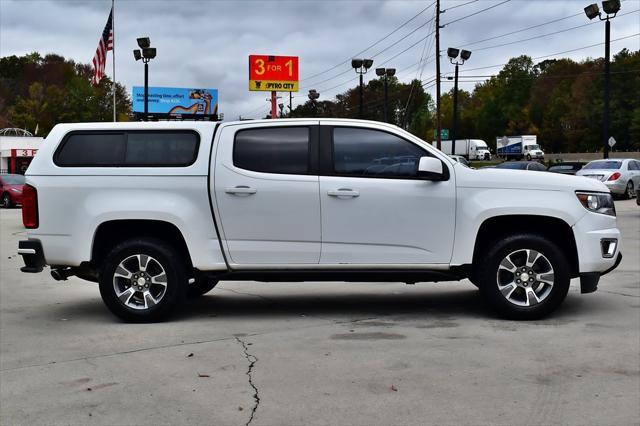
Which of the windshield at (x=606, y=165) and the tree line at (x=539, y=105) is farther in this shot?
the tree line at (x=539, y=105)

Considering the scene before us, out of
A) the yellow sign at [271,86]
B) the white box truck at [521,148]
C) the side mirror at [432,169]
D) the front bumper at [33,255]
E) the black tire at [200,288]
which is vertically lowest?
the black tire at [200,288]

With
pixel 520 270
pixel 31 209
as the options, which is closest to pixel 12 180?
pixel 31 209

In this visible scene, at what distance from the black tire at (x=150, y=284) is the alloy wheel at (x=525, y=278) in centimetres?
319

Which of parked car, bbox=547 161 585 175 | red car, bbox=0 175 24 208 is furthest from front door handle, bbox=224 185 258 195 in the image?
red car, bbox=0 175 24 208

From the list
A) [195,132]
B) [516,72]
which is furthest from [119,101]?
[195,132]

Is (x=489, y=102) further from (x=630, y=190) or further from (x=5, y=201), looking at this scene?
(x=5, y=201)

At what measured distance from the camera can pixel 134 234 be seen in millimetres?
7133

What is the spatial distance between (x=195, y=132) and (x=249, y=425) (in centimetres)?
373

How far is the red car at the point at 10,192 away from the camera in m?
29.6

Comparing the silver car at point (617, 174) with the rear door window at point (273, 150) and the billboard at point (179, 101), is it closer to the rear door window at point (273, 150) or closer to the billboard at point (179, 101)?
the rear door window at point (273, 150)

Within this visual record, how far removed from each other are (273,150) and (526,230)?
107 inches

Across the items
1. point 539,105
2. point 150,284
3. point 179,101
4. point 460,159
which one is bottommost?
point 150,284

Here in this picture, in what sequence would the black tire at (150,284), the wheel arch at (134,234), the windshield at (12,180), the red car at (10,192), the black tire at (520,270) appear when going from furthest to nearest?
1. the windshield at (12,180)
2. the red car at (10,192)
3. the wheel arch at (134,234)
4. the black tire at (150,284)
5. the black tire at (520,270)

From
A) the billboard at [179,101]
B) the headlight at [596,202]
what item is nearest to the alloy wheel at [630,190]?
the headlight at [596,202]
